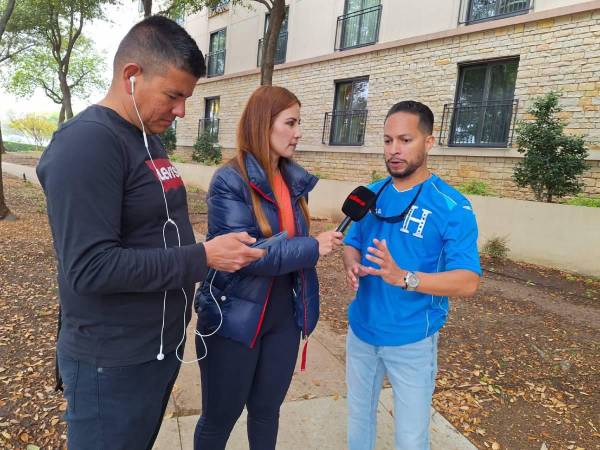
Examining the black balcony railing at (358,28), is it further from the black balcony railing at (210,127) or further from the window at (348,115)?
the black balcony railing at (210,127)

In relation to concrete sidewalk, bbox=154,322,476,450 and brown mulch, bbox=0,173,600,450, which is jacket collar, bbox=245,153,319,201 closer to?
concrete sidewalk, bbox=154,322,476,450

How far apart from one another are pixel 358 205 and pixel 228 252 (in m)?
0.89

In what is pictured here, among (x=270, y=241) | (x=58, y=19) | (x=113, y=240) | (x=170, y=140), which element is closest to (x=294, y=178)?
(x=270, y=241)

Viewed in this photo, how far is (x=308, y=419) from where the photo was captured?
2932mm

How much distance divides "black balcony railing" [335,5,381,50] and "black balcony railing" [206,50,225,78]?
6.91 metres

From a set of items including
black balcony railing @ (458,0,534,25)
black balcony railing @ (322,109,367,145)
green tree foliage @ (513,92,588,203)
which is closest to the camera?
green tree foliage @ (513,92,588,203)

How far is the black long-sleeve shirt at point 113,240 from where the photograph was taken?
1221 mm

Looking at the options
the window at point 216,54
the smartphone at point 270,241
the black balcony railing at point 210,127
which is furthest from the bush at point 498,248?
the window at point 216,54

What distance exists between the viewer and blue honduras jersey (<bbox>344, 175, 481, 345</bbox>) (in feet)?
6.33

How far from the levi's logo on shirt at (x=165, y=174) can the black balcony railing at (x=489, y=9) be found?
10560 mm

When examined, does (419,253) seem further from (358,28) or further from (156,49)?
(358,28)

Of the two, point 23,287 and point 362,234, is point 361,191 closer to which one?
point 362,234

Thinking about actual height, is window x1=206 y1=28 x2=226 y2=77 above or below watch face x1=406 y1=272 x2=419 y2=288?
Result: above

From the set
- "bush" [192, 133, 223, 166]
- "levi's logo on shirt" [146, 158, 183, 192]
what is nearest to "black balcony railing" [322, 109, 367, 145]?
"bush" [192, 133, 223, 166]
